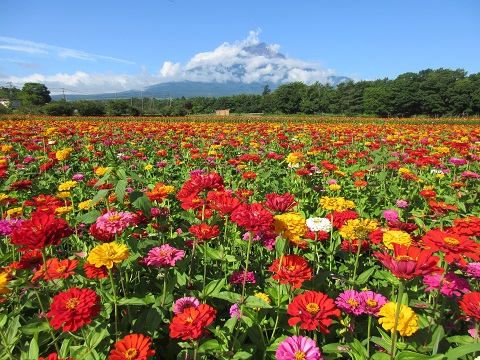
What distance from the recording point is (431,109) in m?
65.3

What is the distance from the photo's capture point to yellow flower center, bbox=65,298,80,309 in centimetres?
139

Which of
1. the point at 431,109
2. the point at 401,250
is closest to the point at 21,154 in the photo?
the point at 401,250

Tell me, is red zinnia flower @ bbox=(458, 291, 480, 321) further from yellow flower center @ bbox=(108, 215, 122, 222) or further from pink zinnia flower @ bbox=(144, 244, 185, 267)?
yellow flower center @ bbox=(108, 215, 122, 222)

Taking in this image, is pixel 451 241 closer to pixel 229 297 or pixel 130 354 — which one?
pixel 229 297

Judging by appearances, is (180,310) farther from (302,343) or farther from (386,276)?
(386,276)

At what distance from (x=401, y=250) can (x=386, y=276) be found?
2.31 feet

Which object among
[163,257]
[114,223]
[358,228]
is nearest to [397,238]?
[358,228]

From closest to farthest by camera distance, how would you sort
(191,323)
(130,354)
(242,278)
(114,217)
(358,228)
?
(130,354), (191,323), (114,217), (358,228), (242,278)

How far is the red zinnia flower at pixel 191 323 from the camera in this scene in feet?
4.58

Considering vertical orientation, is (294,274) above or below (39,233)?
below

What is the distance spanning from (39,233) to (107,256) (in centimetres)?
36

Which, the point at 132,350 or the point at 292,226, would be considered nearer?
the point at 132,350

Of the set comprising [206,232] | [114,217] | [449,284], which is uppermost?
[114,217]

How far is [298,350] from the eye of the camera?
1.44 m
